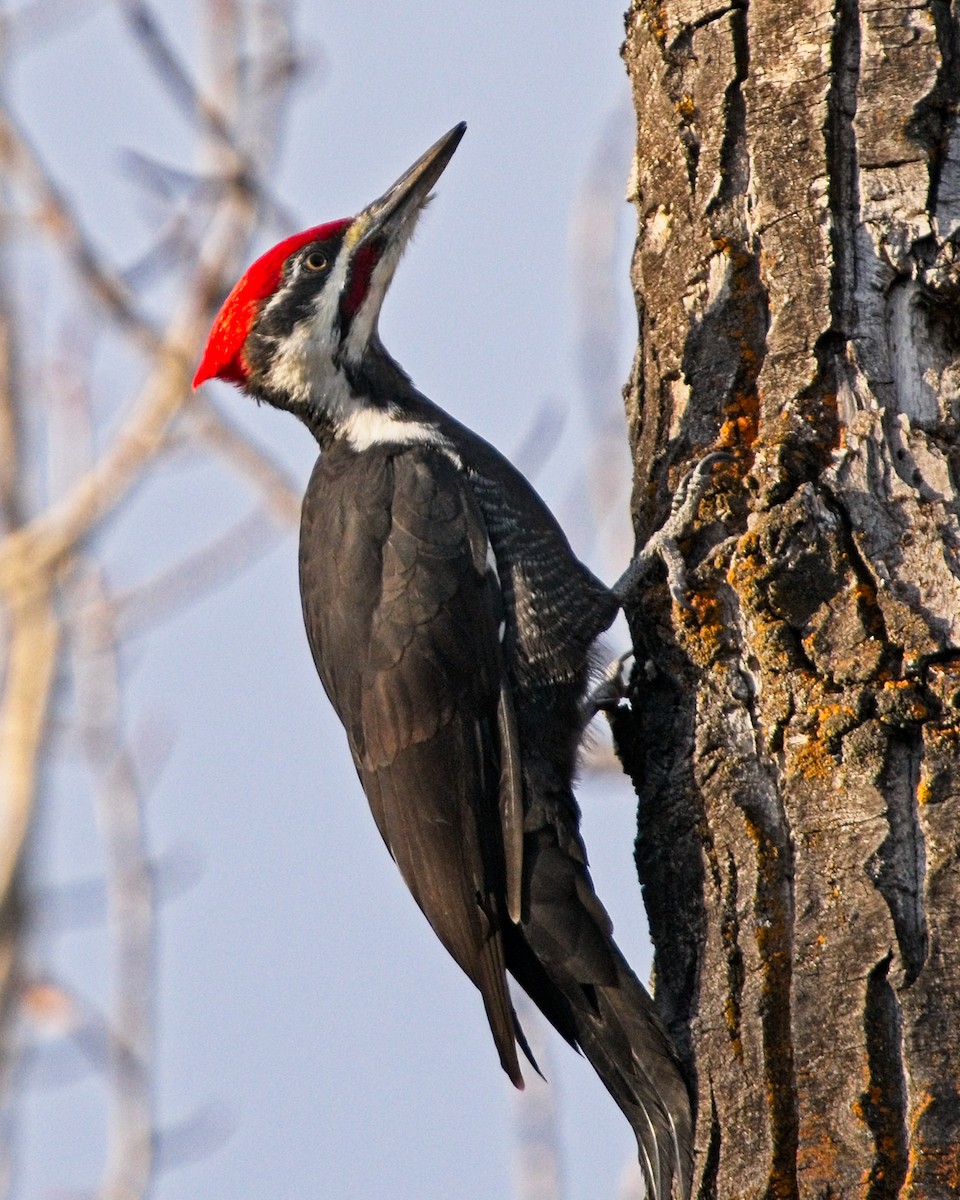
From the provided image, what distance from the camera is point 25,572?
229 inches

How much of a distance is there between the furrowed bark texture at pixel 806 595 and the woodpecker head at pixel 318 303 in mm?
1253

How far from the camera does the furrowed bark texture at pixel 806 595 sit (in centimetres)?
243

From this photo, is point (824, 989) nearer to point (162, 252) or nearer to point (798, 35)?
point (798, 35)

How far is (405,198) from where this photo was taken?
14.7ft

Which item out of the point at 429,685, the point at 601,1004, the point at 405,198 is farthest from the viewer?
the point at 405,198

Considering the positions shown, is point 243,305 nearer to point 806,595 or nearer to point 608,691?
point 608,691

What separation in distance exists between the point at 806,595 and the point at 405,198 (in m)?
2.22

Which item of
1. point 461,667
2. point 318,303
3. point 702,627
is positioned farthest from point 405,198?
point 702,627

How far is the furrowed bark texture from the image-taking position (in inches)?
95.6

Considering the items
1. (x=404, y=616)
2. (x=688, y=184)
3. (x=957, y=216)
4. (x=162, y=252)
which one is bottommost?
(x=404, y=616)

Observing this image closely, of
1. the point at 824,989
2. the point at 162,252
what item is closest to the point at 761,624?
the point at 824,989

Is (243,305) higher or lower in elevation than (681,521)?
higher

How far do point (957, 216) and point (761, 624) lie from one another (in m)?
0.84

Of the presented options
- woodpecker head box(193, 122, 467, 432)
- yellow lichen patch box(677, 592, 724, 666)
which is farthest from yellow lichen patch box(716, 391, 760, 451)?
woodpecker head box(193, 122, 467, 432)
